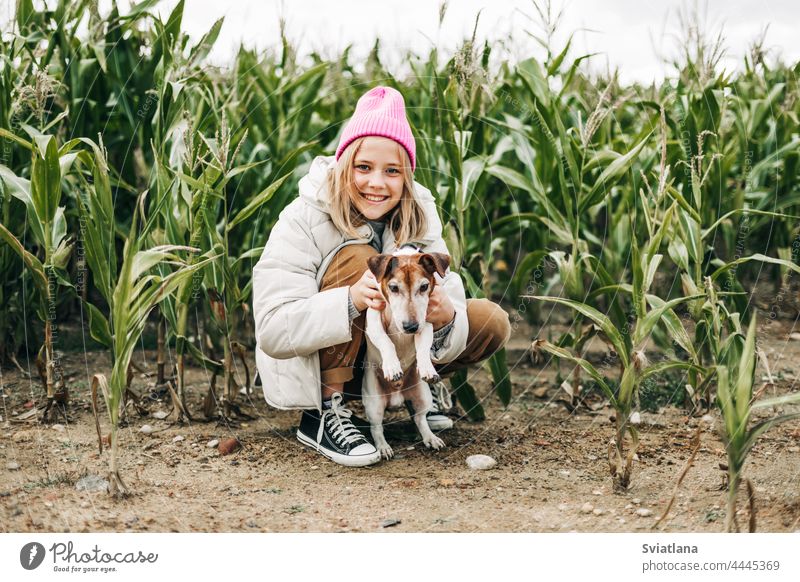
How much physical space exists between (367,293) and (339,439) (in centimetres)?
48

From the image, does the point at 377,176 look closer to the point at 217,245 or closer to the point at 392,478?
the point at 217,245

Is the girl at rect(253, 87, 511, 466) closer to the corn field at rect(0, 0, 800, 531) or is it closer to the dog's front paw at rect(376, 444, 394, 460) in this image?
the dog's front paw at rect(376, 444, 394, 460)

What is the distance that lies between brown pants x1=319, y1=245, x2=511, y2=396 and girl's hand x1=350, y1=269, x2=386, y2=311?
3.4 inches

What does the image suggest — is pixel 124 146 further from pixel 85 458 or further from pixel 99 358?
pixel 85 458

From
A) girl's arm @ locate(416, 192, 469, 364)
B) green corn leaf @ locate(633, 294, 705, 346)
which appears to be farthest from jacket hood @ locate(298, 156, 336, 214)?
green corn leaf @ locate(633, 294, 705, 346)

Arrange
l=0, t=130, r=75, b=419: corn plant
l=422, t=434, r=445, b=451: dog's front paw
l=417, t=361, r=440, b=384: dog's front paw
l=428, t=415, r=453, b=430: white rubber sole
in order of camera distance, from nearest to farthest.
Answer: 1. l=417, t=361, r=440, b=384: dog's front paw
2. l=0, t=130, r=75, b=419: corn plant
3. l=422, t=434, r=445, b=451: dog's front paw
4. l=428, t=415, r=453, b=430: white rubber sole

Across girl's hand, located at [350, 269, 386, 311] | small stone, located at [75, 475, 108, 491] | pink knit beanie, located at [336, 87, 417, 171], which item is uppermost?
pink knit beanie, located at [336, 87, 417, 171]

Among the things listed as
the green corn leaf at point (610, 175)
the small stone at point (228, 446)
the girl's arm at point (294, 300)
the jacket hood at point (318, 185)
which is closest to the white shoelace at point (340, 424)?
the girl's arm at point (294, 300)

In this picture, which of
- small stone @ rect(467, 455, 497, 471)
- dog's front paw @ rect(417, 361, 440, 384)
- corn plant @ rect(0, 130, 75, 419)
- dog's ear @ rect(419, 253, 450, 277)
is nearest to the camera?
dog's ear @ rect(419, 253, 450, 277)

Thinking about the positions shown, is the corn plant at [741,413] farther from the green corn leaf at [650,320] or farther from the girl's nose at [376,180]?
Result: the girl's nose at [376,180]

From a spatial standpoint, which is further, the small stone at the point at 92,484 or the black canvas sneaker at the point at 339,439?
the black canvas sneaker at the point at 339,439

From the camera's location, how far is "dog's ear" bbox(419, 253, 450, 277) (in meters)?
1.67

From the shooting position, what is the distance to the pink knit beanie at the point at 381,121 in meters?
1.81

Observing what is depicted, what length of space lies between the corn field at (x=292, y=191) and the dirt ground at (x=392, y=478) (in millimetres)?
74
